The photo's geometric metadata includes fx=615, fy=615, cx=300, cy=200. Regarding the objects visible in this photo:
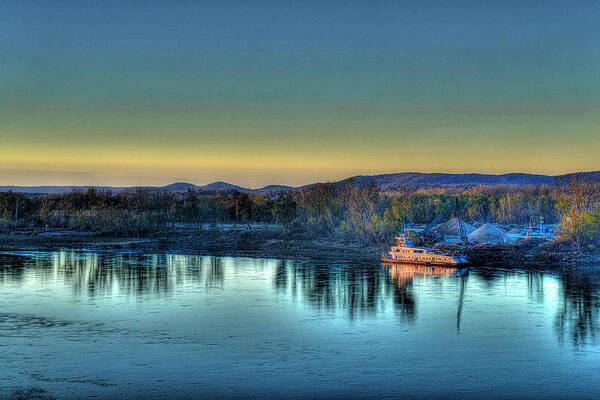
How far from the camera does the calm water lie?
52.1 feet

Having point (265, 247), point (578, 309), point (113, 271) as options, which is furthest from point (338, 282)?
point (265, 247)

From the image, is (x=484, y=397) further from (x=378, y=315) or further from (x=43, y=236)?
(x=43, y=236)

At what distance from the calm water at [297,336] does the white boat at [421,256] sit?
7.87 meters

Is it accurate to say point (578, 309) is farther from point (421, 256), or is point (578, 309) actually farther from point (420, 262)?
point (421, 256)

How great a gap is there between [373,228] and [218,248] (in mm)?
15570

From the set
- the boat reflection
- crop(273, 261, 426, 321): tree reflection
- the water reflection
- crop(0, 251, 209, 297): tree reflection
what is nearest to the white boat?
the boat reflection

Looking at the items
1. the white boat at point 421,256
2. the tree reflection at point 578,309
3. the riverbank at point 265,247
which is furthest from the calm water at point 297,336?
the riverbank at point 265,247

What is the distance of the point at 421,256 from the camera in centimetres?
Answer: 4684

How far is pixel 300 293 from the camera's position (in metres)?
30.9

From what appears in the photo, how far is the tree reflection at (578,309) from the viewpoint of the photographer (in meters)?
21.6

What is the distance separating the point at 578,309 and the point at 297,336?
13252mm

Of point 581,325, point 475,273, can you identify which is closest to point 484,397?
point 581,325

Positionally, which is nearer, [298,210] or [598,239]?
[598,239]

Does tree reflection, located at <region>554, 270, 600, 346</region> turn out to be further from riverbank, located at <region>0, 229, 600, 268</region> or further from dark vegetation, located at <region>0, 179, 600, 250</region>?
dark vegetation, located at <region>0, 179, 600, 250</region>
